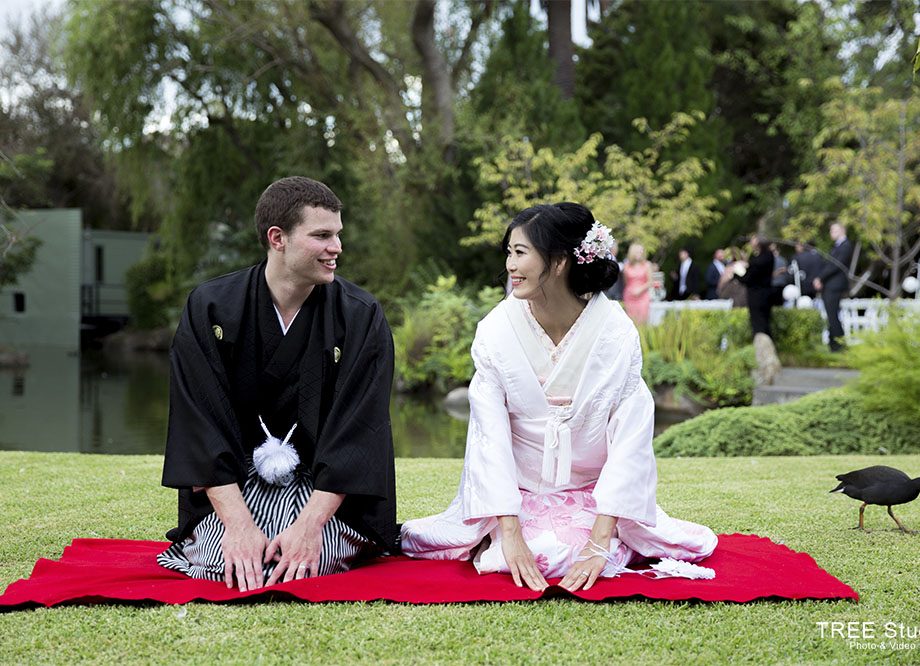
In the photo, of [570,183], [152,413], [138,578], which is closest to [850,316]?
[570,183]

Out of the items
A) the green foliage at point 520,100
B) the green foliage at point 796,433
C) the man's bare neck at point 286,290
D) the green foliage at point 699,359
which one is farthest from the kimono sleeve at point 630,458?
the green foliage at point 520,100

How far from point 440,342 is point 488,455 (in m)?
12.6

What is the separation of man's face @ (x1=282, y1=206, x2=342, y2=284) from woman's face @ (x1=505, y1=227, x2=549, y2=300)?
60cm

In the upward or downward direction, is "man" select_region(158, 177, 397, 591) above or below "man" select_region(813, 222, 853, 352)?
below

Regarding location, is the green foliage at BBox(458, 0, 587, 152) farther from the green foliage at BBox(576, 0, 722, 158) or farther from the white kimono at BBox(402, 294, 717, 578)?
the white kimono at BBox(402, 294, 717, 578)

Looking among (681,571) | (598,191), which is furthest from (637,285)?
(681,571)

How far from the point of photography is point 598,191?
18.4 metres

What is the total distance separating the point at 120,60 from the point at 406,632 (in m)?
19.0

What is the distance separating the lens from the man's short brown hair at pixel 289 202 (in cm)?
341

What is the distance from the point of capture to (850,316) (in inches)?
513

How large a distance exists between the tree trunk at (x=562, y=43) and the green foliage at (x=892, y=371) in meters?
12.7

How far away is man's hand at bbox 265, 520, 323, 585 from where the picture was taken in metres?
3.26

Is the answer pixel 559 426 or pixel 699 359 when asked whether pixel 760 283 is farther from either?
pixel 559 426

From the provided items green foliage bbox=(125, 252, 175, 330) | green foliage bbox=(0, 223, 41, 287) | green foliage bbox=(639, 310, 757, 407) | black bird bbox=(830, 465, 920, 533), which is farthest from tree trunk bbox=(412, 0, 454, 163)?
black bird bbox=(830, 465, 920, 533)
